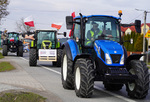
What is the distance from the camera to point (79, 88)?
31.4 ft

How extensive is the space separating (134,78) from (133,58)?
742 millimetres

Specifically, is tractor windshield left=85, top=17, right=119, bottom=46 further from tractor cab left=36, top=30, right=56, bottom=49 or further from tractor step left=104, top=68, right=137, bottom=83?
tractor cab left=36, top=30, right=56, bottom=49

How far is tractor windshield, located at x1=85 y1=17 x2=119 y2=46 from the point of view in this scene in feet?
34.5

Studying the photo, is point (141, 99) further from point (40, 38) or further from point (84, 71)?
point (40, 38)

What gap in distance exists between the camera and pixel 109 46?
32.2 ft

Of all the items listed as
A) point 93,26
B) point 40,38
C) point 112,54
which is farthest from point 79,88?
point 40,38

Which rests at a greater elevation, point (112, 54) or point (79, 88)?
point (112, 54)

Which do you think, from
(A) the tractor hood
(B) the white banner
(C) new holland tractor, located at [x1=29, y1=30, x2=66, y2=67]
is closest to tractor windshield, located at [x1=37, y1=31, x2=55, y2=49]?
(C) new holland tractor, located at [x1=29, y1=30, x2=66, y2=67]

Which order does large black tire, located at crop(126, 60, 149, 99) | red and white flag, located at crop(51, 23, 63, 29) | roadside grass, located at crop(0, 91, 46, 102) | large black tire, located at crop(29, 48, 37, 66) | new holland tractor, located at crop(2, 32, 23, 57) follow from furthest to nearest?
new holland tractor, located at crop(2, 32, 23, 57) → red and white flag, located at crop(51, 23, 63, 29) → large black tire, located at crop(29, 48, 37, 66) → large black tire, located at crop(126, 60, 149, 99) → roadside grass, located at crop(0, 91, 46, 102)

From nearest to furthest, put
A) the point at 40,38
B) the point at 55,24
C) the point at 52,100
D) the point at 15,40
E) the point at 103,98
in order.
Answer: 1. the point at 52,100
2. the point at 103,98
3. the point at 40,38
4. the point at 55,24
5. the point at 15,40

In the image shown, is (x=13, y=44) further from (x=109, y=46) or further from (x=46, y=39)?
(x=109, y=46)

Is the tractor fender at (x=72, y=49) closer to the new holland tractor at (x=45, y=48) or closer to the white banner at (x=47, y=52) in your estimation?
the new holland tractor at (x=45, y=48)

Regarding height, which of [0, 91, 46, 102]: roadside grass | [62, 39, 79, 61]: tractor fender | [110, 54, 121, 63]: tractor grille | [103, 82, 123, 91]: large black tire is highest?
[62, 39, 79, 61]: tractor fender

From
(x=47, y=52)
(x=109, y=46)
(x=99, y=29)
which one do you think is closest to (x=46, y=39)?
(x=47, y=52)
